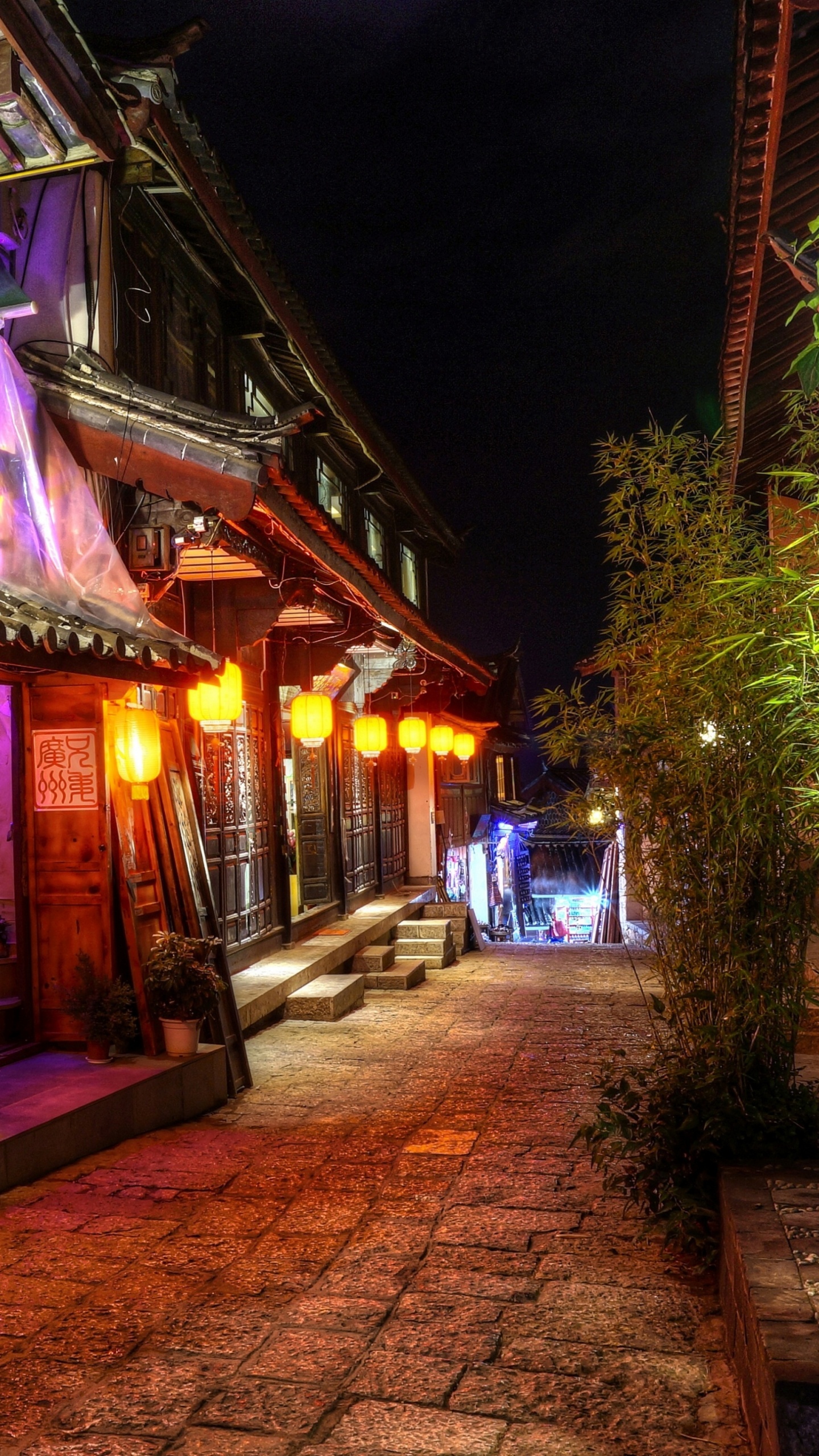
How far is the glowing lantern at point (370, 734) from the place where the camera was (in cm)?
1565

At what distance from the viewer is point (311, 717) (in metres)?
12.4

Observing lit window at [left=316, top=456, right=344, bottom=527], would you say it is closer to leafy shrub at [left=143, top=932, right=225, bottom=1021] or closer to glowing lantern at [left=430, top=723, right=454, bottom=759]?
glowing lantern at [left=430, top=723, right=454, bottom=759]

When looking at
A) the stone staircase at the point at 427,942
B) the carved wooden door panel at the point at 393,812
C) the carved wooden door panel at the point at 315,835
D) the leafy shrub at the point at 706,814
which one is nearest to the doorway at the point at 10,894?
the leafy shrub at the point at 706,814

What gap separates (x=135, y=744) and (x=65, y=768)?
532 mm

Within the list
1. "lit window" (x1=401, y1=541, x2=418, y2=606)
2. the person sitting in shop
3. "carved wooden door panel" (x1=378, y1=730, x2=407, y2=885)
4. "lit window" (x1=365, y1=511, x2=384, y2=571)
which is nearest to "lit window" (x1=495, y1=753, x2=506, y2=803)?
the person sitting in shop

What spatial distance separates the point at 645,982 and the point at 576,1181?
7.66 meters

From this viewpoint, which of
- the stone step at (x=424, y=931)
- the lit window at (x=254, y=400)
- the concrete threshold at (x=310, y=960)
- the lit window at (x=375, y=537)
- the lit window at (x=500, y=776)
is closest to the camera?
the concrete threshold at (x=310, y=960)

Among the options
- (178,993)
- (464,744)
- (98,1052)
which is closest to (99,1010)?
(98,1052)

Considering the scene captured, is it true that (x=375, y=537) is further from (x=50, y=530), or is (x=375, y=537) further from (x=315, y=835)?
(x=50, y=530)

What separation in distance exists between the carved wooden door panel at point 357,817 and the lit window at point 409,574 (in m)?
6.56

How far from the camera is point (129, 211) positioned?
28.5 ft

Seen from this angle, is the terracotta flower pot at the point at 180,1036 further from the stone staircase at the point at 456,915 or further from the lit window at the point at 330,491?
the lit window at the point at 330,491

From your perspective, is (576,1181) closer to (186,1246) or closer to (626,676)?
(186,1246)

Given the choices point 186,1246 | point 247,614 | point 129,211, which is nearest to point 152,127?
point 129,211
